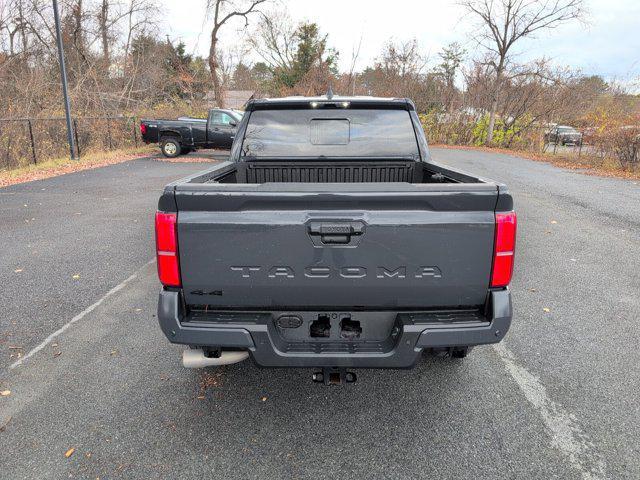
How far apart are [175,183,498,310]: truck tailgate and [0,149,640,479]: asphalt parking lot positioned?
3.07 feet

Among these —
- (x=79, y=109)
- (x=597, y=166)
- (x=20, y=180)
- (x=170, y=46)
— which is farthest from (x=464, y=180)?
(x=170, y=46)

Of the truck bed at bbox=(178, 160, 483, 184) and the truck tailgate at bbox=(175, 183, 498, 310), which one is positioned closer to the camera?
the truck tailgate at bbox=(175, 183, 498, 310)

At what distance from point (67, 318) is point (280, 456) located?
2.70 meters

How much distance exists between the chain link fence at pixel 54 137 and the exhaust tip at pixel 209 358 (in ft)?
50.5

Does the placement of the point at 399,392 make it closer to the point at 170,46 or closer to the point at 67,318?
the point at 67,318

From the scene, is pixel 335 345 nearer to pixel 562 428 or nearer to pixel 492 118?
pixel 562 428

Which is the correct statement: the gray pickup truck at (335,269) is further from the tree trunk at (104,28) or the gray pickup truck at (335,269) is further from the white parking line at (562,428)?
the tree trunk at (104,28)

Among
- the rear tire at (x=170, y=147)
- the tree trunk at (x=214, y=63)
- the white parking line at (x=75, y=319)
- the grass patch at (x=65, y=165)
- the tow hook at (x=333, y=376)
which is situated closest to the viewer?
the tow hook at (x=333, y=376)

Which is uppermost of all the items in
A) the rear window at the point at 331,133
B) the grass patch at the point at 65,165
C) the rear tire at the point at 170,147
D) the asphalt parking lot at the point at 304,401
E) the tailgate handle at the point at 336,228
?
the rear window at the point at 331,133

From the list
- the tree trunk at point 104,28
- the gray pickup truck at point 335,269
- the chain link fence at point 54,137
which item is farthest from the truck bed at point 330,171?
the tree trunk at point 104,28

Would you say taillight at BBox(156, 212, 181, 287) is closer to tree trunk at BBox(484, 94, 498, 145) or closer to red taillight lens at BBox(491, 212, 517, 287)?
red taillight lens at BBox(491, 212, 517, 287)

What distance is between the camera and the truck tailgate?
2135 millimetres

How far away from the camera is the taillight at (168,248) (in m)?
2.15

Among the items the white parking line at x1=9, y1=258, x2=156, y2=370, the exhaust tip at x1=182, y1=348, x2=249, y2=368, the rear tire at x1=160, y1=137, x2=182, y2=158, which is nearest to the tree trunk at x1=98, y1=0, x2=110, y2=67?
the rear tire at x1=160, y1=137, x2=182, y2=158
